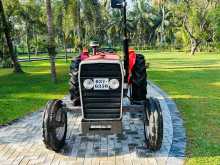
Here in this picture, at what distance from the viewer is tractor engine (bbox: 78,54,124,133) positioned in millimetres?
6457

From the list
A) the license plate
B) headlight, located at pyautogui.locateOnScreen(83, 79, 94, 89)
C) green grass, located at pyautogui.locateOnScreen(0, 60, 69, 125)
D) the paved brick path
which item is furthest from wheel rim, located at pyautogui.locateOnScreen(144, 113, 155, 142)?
green grass, located at pyautogui.locateOnScreen(0, 60, 69, 125)

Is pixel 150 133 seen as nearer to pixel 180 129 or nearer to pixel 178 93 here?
pixel 180 129

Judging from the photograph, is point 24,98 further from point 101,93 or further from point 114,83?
point 114,83

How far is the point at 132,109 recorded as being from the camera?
6.88 meters

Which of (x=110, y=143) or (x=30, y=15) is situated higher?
(x=30, y=15)

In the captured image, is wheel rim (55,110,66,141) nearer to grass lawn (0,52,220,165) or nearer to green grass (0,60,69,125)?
grass lawn (0,52,220,165)

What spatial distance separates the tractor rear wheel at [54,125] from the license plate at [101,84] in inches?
31.0

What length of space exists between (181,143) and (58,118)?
2271mm

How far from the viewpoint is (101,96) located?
6.62 metres

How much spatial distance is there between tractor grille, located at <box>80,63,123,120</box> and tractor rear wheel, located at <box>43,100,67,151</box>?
495mm

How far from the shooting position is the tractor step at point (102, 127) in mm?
6422

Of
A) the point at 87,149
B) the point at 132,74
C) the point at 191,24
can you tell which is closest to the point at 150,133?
the point at 87,149

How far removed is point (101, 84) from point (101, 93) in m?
0.16

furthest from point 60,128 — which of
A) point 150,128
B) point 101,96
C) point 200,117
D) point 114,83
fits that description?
point 200,117
